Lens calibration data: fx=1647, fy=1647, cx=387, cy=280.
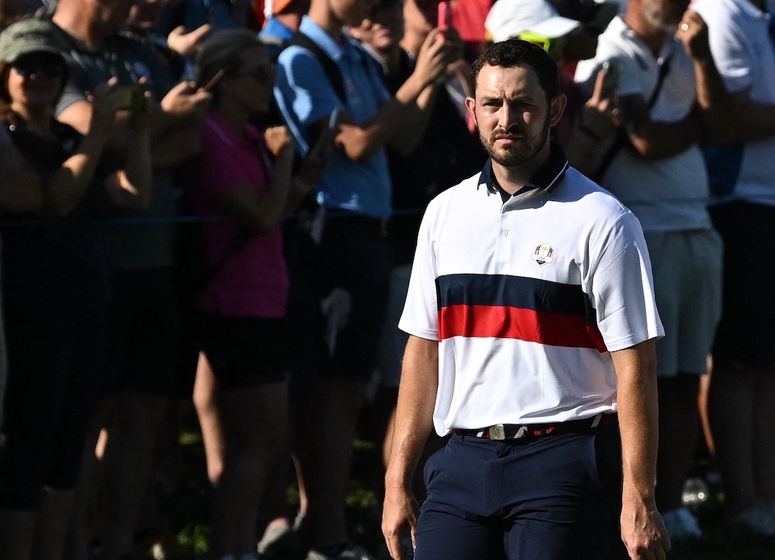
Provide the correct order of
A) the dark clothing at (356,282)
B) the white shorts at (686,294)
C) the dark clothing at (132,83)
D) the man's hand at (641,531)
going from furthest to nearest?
the white shorts at (686,294), the dark clothing at (356,282), the dark clothing at (132,83), the man's hand at (641,531)

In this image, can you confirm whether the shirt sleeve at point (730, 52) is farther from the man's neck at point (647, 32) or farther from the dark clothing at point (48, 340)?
the dark clothing at point (48, 340)

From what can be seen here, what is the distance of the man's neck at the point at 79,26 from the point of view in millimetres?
5922

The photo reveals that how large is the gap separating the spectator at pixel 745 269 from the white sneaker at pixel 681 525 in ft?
A: 0.96

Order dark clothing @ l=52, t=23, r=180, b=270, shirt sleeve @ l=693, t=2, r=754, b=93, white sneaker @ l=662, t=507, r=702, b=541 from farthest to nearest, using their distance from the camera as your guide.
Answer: shirt sleeve @ l=693, t=2, r=754, b=93
white sneaker @ l=662, t=507, r=702, b=541
dark clothing @ l=52, t=23, r=180, b=270

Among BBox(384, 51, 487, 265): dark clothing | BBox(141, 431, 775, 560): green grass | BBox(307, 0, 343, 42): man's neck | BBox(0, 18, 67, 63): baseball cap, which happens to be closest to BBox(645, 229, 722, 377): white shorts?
BBox(141, 431, 775, 560): green grass

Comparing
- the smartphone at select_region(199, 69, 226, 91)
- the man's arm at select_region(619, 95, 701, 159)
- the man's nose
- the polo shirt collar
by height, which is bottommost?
the man's arm at select_region(619, 95, 701, 159)

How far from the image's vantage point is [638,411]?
3971 millimetres

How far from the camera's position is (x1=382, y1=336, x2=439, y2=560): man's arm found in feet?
13.9

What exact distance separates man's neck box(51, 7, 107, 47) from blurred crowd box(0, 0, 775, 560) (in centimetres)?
1

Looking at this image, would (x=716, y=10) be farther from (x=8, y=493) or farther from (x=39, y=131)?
(x=8, y=493)

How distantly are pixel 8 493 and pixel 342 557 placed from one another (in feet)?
5.49

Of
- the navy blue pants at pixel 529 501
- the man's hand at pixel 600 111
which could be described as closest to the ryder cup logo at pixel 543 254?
the navy blue pants at pixel 529 501

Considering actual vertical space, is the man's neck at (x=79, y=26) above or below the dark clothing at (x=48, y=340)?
above

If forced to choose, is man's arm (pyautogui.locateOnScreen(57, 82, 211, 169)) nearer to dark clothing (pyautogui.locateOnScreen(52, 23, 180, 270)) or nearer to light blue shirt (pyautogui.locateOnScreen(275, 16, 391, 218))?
dark clothing (pyautogui.locateOnScreen(52, 23, 180, 270))
